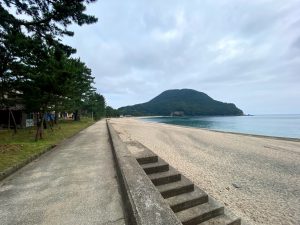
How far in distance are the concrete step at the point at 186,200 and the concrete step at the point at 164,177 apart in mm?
558

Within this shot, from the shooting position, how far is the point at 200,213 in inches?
176

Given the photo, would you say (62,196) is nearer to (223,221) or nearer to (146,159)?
(146,159)

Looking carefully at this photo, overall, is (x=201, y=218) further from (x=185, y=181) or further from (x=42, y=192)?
(x=42, y=192)

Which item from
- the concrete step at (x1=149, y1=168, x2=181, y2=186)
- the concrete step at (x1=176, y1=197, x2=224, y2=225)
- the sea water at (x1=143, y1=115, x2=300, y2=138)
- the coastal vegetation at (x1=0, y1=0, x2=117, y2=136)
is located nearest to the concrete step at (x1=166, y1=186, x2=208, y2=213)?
the concrete step at (x1=176, y1=197, x2=224, y2=225)

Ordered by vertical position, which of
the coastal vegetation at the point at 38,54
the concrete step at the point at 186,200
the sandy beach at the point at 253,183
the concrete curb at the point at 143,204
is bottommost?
the sandy beach at the point at 253,183

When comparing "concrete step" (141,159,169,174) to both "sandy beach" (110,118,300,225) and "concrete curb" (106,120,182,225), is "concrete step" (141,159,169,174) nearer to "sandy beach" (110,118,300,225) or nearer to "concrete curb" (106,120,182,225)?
"concrete curb" (106,120,182,225)

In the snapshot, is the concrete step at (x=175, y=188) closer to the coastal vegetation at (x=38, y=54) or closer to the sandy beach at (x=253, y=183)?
the sandy beach at (x=253, y=183)

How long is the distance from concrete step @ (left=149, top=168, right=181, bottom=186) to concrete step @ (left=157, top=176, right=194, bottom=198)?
0.12 meters

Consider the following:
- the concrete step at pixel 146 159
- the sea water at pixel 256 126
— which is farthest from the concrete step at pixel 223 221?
the sea water at pixel 256 126

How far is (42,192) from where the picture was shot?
491cm

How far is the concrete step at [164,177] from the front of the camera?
533cm

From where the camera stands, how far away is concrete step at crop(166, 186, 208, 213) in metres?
4.48

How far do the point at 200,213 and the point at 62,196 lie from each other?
2.79m

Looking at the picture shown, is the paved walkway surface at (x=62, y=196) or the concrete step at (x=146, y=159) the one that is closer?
the paved walkway surface at (x=62, y=196)
